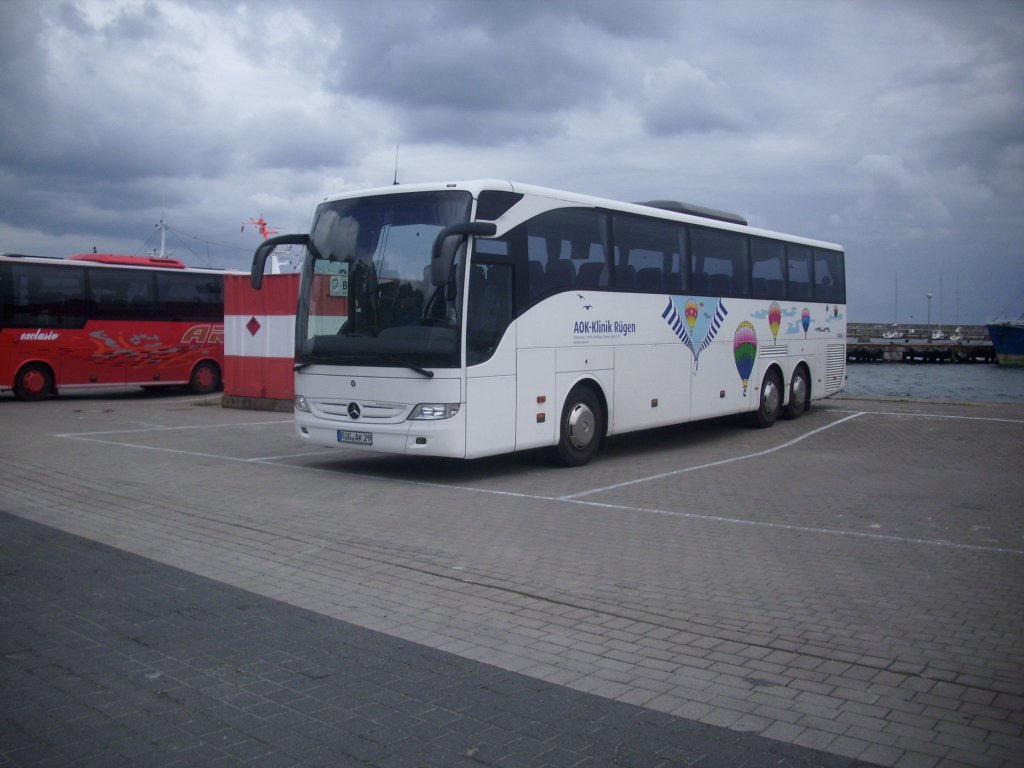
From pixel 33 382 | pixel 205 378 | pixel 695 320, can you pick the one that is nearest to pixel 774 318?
pixel 695 320

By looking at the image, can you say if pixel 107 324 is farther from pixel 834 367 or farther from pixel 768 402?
pixel 834 367

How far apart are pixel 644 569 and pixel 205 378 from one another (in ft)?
73.7

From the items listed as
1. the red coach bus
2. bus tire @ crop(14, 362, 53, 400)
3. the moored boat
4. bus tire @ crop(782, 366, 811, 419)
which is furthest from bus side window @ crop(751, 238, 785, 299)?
the moored boat

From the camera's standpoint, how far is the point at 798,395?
20.1 m

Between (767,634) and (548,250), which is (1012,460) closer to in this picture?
(548,250)

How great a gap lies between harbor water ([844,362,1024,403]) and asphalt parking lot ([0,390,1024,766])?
87.7 ft

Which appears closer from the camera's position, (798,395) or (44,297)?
(798,395)

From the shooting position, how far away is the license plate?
38.6ft

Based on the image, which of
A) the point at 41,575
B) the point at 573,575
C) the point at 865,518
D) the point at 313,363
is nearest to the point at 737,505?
the point at 865,518

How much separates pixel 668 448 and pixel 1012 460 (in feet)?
16.3

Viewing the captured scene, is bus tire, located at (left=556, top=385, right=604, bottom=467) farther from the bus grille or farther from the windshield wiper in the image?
the bus grille

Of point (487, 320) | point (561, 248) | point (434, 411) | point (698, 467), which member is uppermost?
point (561, 248)

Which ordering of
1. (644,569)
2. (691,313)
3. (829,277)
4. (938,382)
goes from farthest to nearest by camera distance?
(938,382) → (829,277) → (691,313) → (644,569)

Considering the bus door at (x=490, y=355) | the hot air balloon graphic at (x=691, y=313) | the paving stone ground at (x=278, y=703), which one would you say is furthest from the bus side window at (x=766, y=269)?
the paving stone ground at (x=278, y=703)
